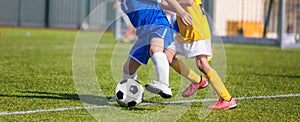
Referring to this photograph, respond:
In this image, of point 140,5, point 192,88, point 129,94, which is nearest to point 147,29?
point 140,5

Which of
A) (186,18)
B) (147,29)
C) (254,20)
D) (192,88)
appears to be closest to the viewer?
(186,18)

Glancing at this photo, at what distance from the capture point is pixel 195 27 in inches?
217

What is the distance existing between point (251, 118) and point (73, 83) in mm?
2777

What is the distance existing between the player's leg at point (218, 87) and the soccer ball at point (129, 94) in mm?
585

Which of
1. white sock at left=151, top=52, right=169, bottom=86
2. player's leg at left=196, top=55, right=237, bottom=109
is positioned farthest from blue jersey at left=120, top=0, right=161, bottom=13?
player's leg at left=196, top=55, right=237, bottom=109

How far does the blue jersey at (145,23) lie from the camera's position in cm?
540

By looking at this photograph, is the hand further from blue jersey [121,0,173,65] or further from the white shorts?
the white shorts

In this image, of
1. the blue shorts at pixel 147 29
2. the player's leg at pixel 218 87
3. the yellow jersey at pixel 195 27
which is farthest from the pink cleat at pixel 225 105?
the blue shorts at pixel 147 29

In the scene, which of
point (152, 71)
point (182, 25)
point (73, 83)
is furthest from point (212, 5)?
point (182, 25)

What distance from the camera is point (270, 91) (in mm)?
6809

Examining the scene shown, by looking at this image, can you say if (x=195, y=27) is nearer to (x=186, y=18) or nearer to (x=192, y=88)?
(x=186, y=18)

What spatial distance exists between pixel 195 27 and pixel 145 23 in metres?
0.40

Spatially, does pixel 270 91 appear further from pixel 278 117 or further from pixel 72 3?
pixel 72 3

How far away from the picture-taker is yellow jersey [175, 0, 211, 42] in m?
5.52
